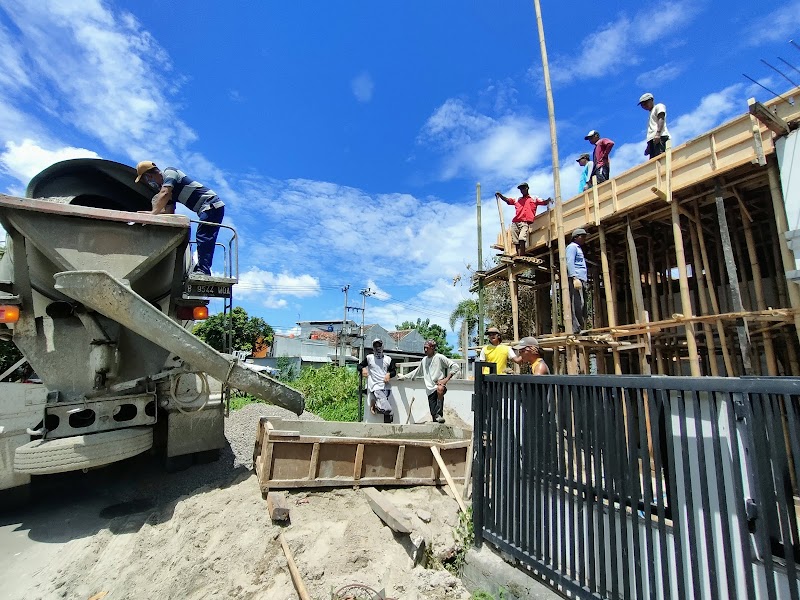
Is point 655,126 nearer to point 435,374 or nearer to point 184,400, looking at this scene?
point 435,374

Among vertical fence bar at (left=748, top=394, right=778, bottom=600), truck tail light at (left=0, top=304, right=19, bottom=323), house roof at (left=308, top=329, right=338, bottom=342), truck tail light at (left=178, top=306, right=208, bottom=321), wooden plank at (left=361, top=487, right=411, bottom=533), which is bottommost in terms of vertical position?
wooden plank at (left=361, top=487, right=411, bottom=533)

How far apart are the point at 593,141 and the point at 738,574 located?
9785 millimetres

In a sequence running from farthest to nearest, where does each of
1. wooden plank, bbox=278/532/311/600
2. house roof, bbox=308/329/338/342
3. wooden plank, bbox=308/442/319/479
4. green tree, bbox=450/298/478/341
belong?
1. house roof, bbox=308/329/338/342
2. green tree, bbox=450/298/478/341
3. wooden plank, bbox=308/442/319/479
4. wooden plank, bbox=278/532/311/600

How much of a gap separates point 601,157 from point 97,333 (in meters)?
10.0

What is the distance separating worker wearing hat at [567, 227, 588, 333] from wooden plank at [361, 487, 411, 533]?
219 inches

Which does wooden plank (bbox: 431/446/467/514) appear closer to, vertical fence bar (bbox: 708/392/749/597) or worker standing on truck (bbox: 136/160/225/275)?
vertical fence bar (bbox: 708/392/749/597)

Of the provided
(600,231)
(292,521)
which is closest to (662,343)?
(600,231)

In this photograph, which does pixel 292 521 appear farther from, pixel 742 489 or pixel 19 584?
pixel 742 489

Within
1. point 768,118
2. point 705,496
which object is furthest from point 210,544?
point 768,118

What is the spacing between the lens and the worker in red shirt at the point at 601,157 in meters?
9.61

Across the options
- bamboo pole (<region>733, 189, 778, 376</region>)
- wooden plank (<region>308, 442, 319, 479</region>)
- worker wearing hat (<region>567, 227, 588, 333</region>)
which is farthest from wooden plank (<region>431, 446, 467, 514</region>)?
bamboo pole (<region>733, 189, 778, 376</region>)

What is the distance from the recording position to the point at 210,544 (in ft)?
13.1

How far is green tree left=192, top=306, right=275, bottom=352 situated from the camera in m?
30.0

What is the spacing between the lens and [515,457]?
335 centimetres
